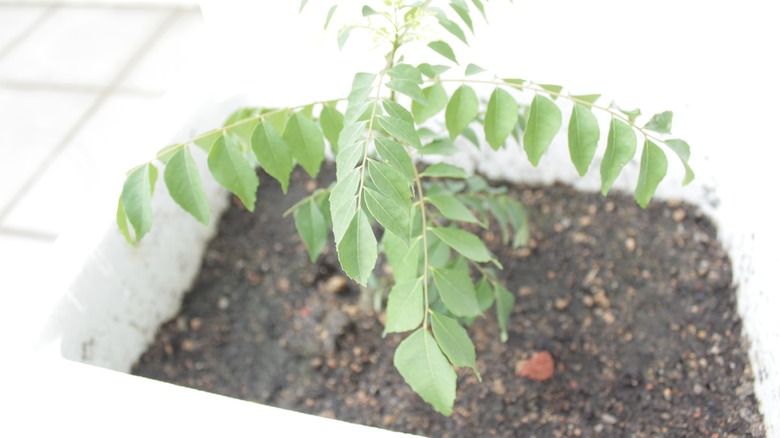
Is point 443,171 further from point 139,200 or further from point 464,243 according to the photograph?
point 139,200

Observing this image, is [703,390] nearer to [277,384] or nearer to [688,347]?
[688,347]

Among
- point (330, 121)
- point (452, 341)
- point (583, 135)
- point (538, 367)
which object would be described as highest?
point (583, 135)

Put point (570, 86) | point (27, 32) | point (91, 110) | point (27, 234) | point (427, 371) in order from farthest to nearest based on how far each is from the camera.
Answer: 1. point (27, 32)
2. point (91, 110)
3. point (27, 234)
4. point (570, 86)
5. point (427, 371)

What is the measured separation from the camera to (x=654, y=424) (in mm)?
1124

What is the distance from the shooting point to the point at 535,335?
127 centimetres

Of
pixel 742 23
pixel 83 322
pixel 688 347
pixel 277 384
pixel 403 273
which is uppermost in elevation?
pixel 742 23

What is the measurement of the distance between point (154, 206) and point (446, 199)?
57 centimetres

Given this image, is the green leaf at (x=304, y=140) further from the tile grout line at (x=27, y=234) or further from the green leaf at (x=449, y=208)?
the tile grout line at (x=27, y=234)

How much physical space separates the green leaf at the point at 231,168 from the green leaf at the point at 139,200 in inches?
3.0

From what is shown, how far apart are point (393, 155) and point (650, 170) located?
0.32 m

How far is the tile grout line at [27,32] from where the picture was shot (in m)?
2.34

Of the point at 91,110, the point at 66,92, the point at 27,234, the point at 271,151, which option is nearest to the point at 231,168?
the point at 271,151

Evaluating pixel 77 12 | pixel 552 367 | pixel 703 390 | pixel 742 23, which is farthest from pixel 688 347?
pixel 77 12

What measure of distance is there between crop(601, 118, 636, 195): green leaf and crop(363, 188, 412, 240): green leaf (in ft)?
0.90
